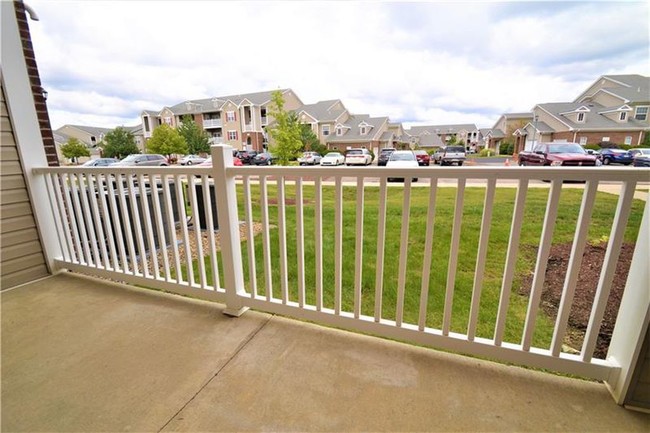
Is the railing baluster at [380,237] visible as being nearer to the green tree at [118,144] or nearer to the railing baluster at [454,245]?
the railing baluster at [454,245]

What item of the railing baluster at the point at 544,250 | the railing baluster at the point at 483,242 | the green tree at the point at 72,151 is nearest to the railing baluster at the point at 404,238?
the railing baluster at the point at 483,242

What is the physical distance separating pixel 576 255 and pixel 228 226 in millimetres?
1876

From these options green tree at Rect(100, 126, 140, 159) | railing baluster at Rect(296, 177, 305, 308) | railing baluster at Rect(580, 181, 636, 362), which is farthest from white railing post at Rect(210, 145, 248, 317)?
green tree at Rect(100, 126, 140, 159)

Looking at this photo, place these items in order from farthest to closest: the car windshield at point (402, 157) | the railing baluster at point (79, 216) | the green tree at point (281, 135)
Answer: the car windshield at point (402, 157) → the green tree at point (281, 135) → the railing baluster at point (79, 216)

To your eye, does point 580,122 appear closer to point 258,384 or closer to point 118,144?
point 258,384

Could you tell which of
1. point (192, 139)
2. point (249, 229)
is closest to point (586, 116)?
point (249, 229)

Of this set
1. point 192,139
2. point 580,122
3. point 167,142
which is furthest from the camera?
point 192,139

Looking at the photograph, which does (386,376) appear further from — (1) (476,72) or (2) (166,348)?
(1) (476,72)

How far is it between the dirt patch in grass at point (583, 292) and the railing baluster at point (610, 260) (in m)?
0.67

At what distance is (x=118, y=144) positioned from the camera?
23141 millimetres

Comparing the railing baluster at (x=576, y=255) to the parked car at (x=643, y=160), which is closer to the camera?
the railing baluster at (x=576, y=255)

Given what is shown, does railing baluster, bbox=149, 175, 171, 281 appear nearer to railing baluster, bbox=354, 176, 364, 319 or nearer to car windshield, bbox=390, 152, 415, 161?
railing baluster, bbox=354, 176, 364, 319

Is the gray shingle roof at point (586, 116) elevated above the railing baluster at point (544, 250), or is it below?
above

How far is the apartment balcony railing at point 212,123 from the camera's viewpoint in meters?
30.5
